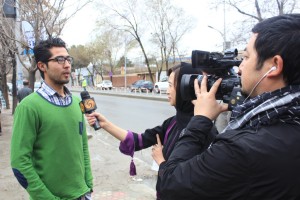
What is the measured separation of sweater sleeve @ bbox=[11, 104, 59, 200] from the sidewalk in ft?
7.22

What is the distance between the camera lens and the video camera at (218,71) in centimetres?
143

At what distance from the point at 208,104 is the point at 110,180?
150 inches

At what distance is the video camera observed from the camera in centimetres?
143

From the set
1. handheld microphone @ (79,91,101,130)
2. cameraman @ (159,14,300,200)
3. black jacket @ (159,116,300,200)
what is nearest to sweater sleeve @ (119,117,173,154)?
handheld microphone @ (79,91,101,130)

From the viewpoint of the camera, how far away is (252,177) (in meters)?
1.05

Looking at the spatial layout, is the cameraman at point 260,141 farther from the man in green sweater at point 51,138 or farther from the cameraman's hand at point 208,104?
the man in green sweater at point 51,138

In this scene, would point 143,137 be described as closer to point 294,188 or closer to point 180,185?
point 180,185

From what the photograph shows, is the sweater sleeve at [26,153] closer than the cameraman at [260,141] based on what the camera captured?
No

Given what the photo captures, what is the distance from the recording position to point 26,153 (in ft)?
6.74

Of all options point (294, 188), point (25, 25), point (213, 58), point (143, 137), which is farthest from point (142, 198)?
point (25, 25)

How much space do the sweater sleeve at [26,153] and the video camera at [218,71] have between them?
1.08 m

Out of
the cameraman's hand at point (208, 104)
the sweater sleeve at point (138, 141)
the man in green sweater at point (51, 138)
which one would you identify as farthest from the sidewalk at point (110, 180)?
the cameraman's hand at point (208, 104)

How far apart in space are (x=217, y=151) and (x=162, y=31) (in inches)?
1350

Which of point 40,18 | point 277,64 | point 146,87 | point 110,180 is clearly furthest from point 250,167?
point 146,87
